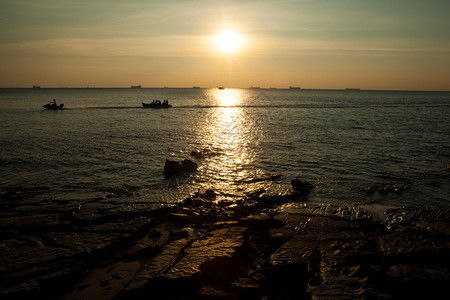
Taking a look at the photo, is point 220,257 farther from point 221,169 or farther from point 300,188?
point 221,169

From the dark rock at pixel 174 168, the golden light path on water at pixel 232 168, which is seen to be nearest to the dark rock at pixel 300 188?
the golden light path on water at pixel 232 168

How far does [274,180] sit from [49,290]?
14096 mm

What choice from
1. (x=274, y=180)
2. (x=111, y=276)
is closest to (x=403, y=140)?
(x=274, y=180)

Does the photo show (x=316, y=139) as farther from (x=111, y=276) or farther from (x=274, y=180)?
(x=111, y=276)

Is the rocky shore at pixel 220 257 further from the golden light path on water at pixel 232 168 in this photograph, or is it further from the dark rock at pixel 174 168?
the dark rock at pixel 174 168

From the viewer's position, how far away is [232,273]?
27.1 ft

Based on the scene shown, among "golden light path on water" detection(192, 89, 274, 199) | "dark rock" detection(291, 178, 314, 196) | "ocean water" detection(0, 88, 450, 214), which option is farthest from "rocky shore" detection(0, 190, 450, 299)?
"golden light path on water" detection(192, 89, 274, 199)

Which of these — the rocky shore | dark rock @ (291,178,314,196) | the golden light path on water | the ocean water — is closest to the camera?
the rocky shore

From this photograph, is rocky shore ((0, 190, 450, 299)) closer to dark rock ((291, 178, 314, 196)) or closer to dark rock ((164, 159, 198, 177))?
dark rock ((291, 178, 314, 196))

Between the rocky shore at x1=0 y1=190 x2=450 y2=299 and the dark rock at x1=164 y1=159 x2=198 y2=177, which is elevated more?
the dark rock at x1=164 y1=159 x2=198 y2=177

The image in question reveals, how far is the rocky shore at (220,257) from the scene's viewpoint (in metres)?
7.46

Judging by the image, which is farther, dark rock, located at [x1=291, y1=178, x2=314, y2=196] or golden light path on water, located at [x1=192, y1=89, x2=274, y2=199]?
golden light path on water, located at [x1=192, y1=89, x2=274, y2=199]

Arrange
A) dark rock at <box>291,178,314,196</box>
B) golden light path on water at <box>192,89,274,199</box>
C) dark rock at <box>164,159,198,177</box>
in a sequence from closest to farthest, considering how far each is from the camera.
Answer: dark rock at <box>291,178,314,196</box>, golden light path on water at <box>192,89,274,199</box>, dark rock at <box>164,159,198,177</box>

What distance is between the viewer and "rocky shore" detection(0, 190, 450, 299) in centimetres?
746
